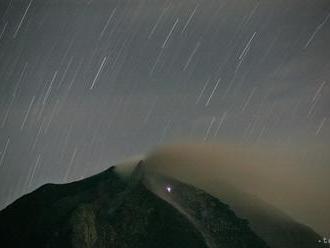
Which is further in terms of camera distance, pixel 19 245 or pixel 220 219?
pixel 220 219

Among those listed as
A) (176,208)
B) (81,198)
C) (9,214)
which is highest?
(176,208)

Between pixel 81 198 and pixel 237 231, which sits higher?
pixel 237 231

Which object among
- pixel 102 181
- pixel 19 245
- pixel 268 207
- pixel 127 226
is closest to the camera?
pixel 19 245

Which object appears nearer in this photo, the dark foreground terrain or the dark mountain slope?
the dark mountain slope

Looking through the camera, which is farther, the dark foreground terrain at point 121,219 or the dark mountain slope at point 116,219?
the dark foreground terrain at point 121,219

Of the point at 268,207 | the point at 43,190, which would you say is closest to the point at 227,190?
the point at 268,207

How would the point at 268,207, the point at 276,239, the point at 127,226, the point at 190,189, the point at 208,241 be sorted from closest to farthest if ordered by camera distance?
the point at 208,241, the point at 127,226, the point at 276,239, the point at 190,189, the point at 268,207

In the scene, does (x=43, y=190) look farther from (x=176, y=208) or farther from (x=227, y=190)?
(x=227, y=190)

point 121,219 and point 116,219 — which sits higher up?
point 121,219
